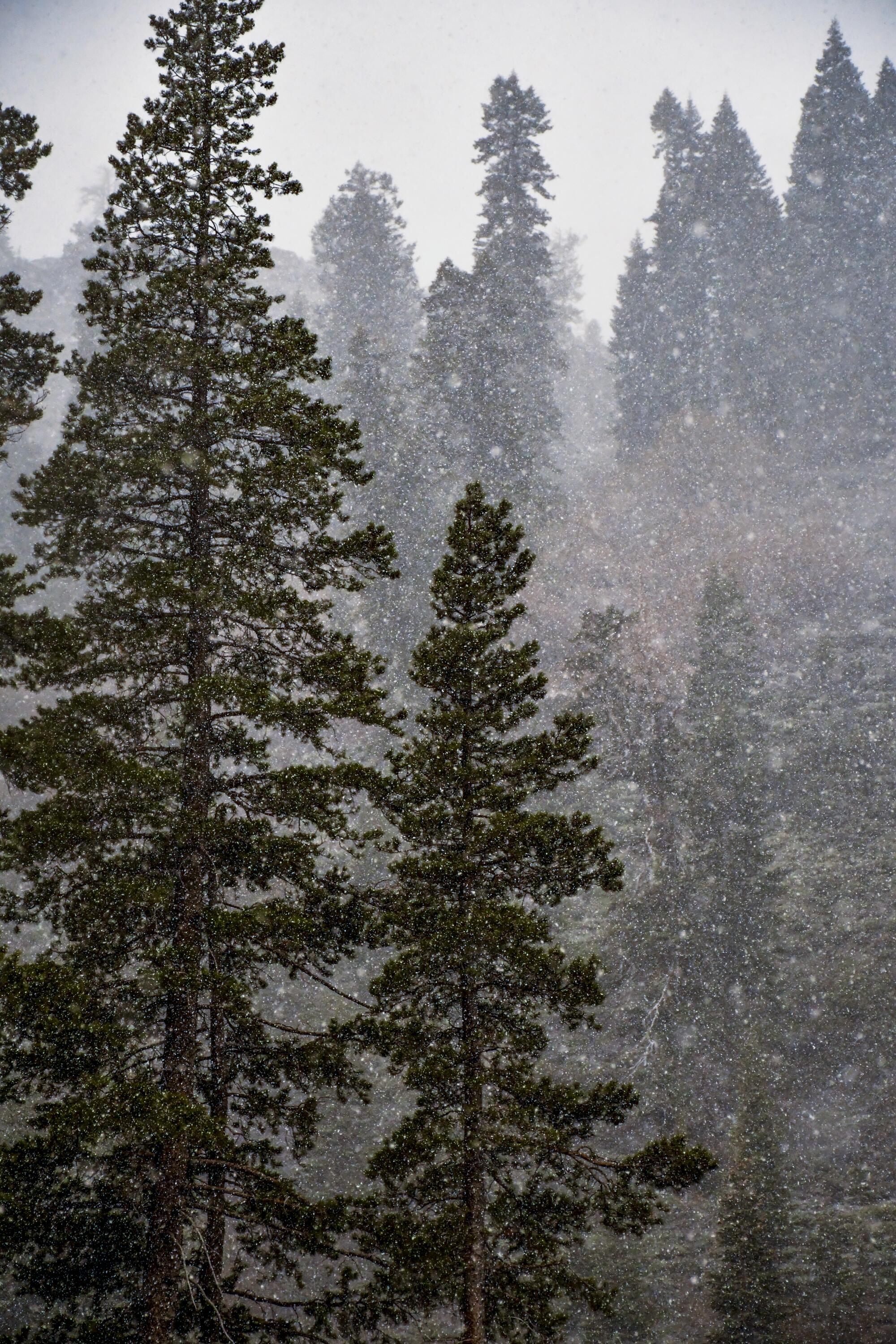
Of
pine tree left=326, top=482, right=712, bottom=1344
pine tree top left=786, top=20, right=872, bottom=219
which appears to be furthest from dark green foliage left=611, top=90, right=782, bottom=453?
pine tree left=326, top=482, right=712, bottom=1344

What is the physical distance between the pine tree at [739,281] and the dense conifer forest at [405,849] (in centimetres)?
1019

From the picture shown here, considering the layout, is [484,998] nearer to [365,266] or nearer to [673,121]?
[365,266]

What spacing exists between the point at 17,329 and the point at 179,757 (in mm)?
6781

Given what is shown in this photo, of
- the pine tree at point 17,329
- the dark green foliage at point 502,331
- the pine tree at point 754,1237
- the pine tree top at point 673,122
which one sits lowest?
the pine tree at point 754,1237

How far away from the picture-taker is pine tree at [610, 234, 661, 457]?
145 ft

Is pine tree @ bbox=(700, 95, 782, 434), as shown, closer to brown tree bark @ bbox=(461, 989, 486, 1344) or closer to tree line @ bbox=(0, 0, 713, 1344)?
tree line @ bbox=(0, 0, 713, 1344)

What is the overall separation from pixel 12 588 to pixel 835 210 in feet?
163

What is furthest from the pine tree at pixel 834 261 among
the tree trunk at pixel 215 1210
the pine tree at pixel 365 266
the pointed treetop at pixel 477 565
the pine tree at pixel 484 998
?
the tree trunk at pixel 215 1210

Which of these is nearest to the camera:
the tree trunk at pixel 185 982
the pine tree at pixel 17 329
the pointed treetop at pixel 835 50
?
the tree trunk at pixel 185 982

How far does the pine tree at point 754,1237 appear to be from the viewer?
14.1m

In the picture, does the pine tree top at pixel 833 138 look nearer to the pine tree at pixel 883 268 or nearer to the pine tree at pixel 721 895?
the pine tree at pixel 883 268

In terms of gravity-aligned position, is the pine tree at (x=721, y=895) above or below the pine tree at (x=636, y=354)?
below

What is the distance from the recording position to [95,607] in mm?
7988

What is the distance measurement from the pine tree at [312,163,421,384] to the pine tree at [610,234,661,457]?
1238 centimetres
